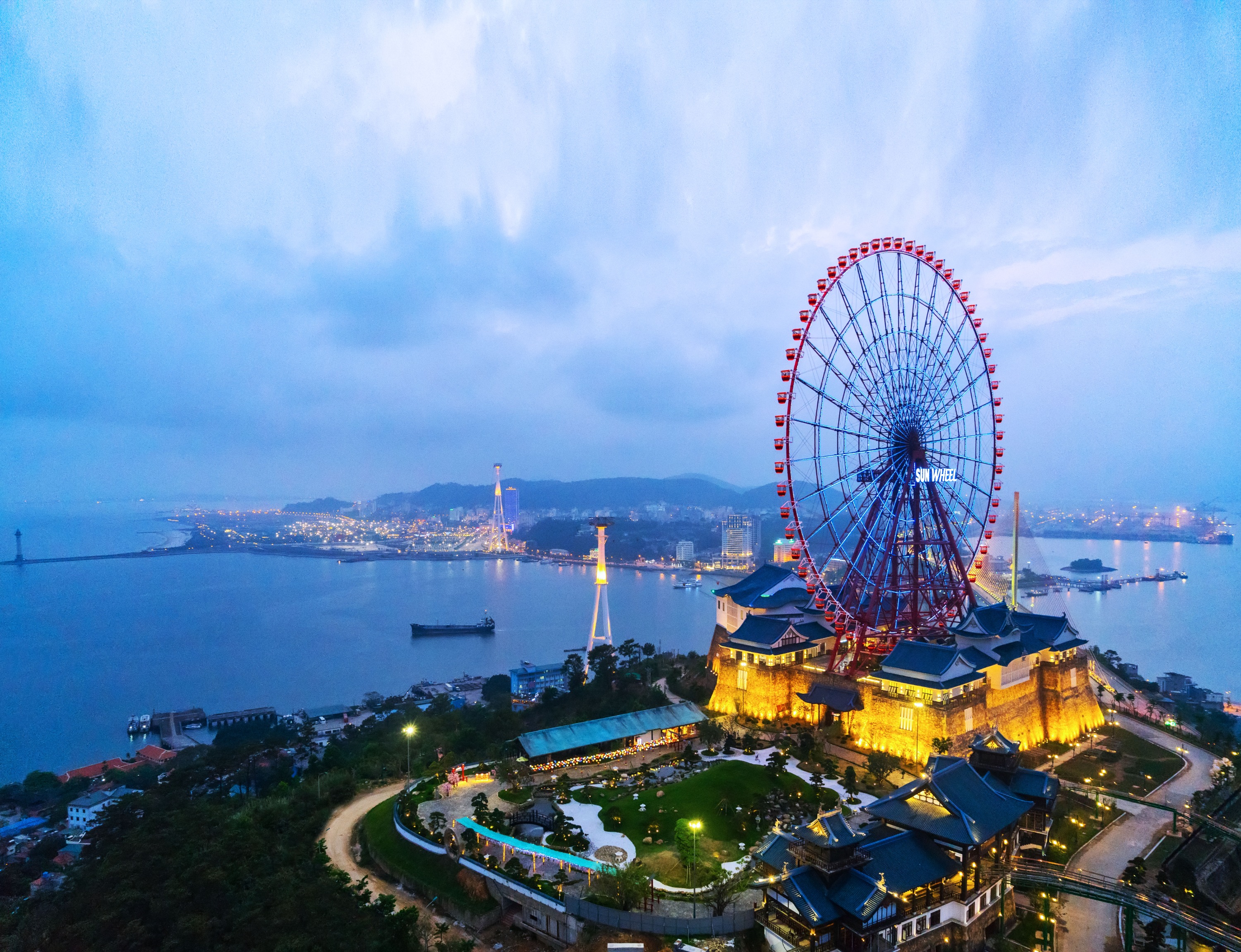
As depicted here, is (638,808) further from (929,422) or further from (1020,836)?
(929,422)

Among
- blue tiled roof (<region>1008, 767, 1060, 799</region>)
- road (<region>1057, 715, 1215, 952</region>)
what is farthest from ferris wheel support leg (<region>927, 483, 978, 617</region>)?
blue tiled roof (<region>1008, 767, 1060, 799</region>)

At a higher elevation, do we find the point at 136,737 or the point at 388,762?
the point at 388,762

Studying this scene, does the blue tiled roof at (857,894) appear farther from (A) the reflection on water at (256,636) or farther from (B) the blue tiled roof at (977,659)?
(A) the reflection on water at (256,636)

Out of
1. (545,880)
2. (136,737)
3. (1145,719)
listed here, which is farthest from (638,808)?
(136,737)

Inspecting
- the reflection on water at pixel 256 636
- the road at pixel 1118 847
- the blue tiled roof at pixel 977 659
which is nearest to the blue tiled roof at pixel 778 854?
the road at pixel 1118 847

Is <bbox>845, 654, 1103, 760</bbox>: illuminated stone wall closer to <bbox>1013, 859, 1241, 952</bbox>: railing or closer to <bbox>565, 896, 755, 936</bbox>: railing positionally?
<bbox>1013, 859, 1241, 952</bbox>: railing

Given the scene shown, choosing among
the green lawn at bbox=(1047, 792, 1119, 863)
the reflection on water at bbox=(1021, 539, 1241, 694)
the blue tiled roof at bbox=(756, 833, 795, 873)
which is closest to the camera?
the blue tiled roof at bbox=(756, 833, 795, 873)
